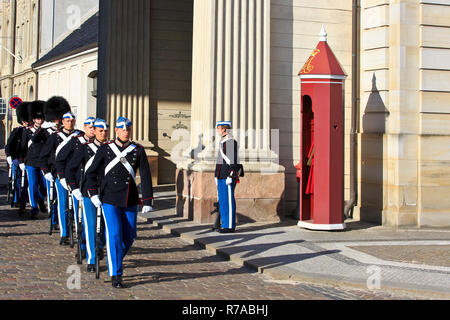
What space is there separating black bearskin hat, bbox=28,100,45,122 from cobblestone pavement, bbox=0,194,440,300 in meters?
3.54

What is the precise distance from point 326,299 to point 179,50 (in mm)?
12803

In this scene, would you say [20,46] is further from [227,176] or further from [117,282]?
[117,282]

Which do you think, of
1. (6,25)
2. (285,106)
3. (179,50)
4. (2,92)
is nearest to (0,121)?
(2,92)

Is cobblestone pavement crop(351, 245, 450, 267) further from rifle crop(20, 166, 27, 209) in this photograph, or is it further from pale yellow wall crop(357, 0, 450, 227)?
rifle crop(20, 166, 27, 209)

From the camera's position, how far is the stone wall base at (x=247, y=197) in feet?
39.2

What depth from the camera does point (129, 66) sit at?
1848 centimetres

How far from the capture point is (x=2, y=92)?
5409 centimetres

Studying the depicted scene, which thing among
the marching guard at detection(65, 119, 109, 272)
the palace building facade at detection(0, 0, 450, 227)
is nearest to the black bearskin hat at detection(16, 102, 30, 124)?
the palace building facade at detection(0, 0, 450, 227)

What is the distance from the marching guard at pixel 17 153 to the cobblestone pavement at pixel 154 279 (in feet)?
11.9

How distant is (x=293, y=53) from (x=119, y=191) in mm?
6278

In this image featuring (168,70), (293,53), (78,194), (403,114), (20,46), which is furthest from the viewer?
(20,46)

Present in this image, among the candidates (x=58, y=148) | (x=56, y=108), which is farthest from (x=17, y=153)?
(x=58, y=148)

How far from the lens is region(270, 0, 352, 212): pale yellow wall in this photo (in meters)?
12.7

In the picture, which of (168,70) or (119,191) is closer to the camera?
(119,191)
